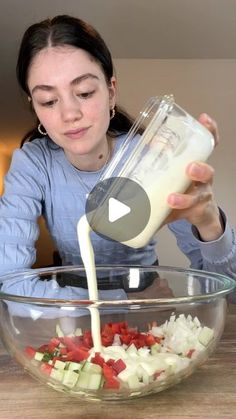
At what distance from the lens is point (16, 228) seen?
1.12 metres

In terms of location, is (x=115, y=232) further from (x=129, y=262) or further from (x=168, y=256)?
(x=168, y=256)

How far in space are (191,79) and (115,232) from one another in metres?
3.28

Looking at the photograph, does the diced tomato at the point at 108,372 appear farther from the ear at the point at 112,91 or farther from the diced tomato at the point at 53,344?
the ear at the point at 112,91

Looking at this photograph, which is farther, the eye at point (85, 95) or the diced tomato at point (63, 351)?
the eye at point (85, 95)

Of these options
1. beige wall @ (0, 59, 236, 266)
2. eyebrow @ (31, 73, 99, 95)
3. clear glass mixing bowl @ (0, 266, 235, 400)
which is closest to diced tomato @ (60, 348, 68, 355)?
clear glass mixing bowl @ (0, 266, 235, 400)

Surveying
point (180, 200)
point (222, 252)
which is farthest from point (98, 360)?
point (222, 252)

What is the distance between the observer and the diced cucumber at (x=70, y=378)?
562 millimetres

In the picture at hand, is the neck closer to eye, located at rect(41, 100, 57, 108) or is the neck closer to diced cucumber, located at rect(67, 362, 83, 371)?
eye, located at rect(41, 100, 57, 108)

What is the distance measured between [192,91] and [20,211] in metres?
2.89

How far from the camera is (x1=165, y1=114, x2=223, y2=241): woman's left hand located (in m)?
0.70

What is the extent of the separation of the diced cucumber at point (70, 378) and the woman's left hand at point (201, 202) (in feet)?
0.80

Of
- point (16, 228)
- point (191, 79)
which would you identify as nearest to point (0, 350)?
point (16, 228)

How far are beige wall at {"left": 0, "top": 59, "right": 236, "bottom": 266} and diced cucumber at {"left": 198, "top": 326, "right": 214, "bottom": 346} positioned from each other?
3.09m

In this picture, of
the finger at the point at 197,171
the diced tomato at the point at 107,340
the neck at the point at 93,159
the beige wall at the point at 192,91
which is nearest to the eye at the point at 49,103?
the neck at the point at 93,159
